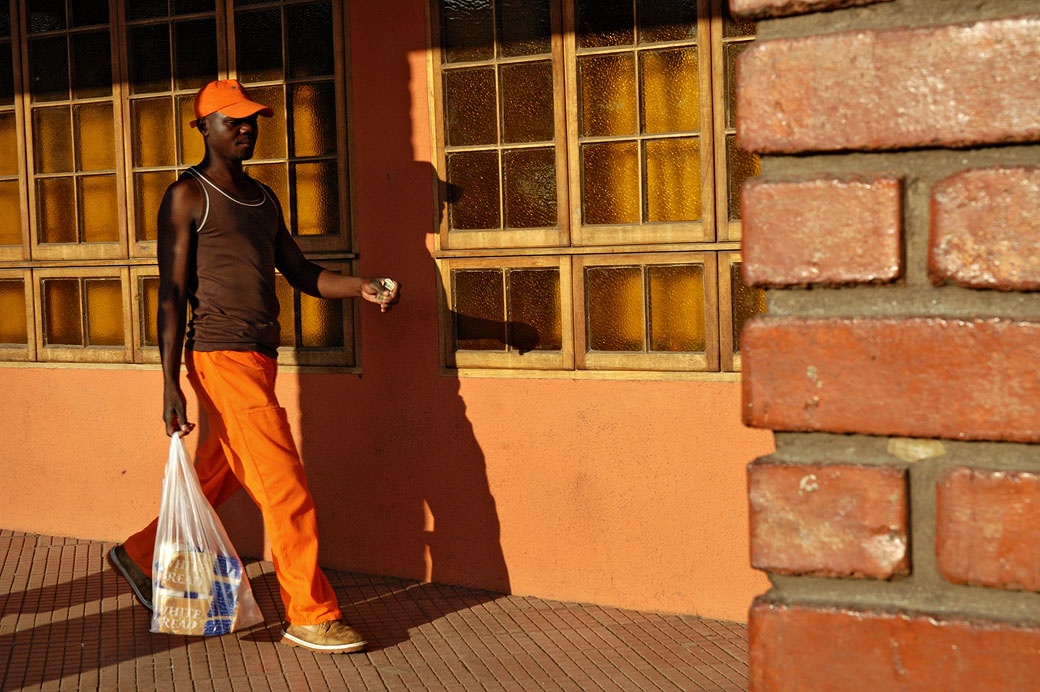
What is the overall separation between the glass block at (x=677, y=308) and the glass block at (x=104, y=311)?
2911mm

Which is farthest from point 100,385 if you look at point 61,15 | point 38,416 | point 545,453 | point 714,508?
point 714,508

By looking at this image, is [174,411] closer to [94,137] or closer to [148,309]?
[148,309]

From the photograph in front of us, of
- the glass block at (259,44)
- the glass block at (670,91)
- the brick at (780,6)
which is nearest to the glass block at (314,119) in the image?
the glass block at (259,44)

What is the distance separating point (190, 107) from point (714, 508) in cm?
324

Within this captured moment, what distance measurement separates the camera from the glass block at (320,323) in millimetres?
5957

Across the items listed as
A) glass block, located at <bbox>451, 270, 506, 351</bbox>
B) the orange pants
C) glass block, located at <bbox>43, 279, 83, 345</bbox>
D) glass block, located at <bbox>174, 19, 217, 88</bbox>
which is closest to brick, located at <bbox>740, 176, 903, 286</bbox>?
the orange pants

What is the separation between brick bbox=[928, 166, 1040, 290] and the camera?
117cm

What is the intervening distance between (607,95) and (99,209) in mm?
2942

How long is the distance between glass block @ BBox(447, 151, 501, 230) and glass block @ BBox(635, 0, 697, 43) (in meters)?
0.84

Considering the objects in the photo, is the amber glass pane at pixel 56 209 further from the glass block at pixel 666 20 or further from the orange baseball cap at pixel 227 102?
the glass block at pixel 666 20

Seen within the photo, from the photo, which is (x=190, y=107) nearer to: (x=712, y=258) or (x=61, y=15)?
(x=61, y=15)

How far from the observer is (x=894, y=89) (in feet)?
4.03

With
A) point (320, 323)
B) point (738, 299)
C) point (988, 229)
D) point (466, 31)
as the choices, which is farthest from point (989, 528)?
point (320, 323)

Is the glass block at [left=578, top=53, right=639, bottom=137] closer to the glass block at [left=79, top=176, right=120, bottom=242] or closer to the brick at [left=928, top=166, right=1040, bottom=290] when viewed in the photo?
the glass block at [left=79, top=176, right=120, bottom=242]
